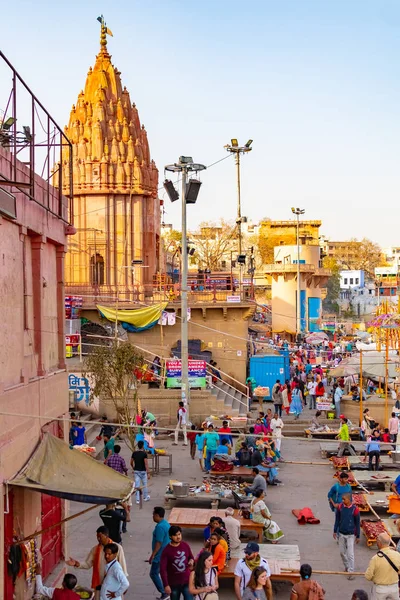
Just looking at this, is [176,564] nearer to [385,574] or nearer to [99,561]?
[99,561]

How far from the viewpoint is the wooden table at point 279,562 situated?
10.2m

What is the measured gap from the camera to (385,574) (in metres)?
8.50

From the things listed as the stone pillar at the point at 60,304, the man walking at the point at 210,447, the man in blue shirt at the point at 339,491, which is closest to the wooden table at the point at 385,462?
the man walking at the point at 210,447

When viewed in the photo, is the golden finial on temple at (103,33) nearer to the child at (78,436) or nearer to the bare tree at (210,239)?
the child at (78,436)


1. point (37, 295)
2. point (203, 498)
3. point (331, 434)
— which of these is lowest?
point (331, 434)

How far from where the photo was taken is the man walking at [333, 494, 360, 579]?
35.3 ft

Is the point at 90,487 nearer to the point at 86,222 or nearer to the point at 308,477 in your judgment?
the point at 308,477

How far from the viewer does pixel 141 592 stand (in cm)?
1056

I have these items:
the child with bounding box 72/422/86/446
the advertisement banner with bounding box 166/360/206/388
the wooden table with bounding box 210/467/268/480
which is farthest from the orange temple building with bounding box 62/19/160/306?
the wooden table with bounding box 210/467/268/480

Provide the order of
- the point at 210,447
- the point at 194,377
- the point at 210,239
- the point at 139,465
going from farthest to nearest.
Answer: the point at 210,239
the point at 194,377
the point at 210,447
the point at 139,465

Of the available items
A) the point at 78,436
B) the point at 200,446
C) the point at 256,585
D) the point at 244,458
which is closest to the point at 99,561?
the point at 256,585

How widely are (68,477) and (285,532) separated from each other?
5.65 m

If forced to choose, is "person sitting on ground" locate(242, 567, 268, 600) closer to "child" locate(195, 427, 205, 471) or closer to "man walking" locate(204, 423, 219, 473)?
"man walking" locate(204, 423, 219, 473)

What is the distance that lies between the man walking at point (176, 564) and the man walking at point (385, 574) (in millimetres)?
2042
